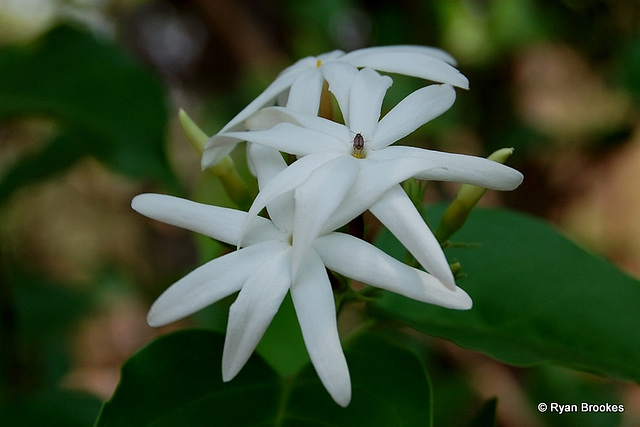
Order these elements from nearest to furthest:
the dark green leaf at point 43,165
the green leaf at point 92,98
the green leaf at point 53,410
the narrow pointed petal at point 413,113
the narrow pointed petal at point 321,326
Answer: the narrow pointed petal at point 321,326, the narrow pointed petal at point 413,113, the green leaf at point 53,410, the green leaf at point 92,98, the dark green leaf at point 43,165

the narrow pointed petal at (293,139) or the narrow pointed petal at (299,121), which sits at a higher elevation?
the narrow pointed petal at (299,121)

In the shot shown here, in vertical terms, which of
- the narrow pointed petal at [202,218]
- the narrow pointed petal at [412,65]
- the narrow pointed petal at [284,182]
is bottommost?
the narrow pointed petal at [202,218]

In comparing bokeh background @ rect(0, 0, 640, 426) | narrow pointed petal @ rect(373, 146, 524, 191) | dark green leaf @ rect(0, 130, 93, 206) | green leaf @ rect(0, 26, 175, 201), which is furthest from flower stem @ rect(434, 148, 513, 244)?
dark green leaf @ rect(0, 130, 93, 206)

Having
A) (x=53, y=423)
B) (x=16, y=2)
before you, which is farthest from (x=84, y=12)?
(x=53, y=423)

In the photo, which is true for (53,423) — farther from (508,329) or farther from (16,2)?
(16,2)

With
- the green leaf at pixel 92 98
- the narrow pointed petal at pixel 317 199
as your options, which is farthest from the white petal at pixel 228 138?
the green leaf at pixel 92 98

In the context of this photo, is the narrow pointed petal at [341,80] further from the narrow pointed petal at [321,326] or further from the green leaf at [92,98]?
the green leaf at [92,98]
